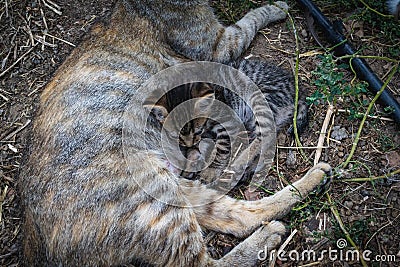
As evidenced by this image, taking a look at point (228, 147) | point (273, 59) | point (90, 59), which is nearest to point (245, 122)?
point (228, 147)

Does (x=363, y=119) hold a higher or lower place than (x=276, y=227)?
higher

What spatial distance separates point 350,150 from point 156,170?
1488 millimetres

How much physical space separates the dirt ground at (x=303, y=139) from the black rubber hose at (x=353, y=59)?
98 mm

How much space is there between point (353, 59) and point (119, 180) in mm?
2159

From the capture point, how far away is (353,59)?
361cm

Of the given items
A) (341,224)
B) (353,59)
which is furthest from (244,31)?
(341,224)

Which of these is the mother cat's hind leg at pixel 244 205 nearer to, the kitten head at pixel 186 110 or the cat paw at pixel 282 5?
the kitten head at pixel 186 110

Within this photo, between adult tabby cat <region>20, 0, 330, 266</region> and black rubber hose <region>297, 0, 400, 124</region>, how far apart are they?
29.3 inches

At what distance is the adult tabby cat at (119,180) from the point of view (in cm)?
261

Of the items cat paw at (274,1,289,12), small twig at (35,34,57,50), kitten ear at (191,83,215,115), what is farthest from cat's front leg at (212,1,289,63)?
small twig at (35,34,57,50)

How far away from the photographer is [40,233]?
261 cm

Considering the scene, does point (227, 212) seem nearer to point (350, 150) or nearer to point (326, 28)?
point (350, 150)

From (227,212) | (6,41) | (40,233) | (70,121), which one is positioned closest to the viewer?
(40,233)

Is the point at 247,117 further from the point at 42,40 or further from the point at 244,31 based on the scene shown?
the point at 42,40
